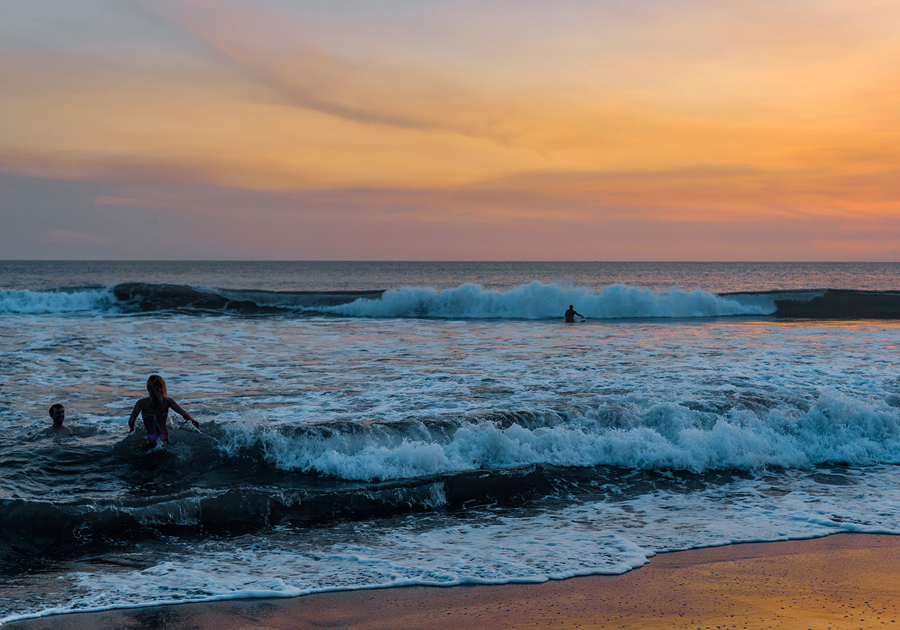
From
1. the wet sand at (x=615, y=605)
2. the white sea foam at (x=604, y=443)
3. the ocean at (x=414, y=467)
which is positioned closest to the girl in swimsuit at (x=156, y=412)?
the ocean at (x=414, y=467)

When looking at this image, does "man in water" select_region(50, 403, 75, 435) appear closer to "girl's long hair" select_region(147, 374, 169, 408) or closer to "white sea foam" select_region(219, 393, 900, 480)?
"girl's long hair" select_region(147, 374, 169, 408)

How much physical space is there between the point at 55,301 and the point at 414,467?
3392 cm

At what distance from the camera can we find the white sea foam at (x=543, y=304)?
35594mm

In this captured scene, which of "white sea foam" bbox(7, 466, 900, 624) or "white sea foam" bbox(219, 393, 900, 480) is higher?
"white sea foam" bbox(219, 393, 900, 480)

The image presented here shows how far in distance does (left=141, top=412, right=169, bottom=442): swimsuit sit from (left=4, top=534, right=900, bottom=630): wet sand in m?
4.35

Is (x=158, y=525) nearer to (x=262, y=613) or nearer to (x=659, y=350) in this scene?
(x=262, y=613)

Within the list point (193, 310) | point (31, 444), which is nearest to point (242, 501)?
point (31, 444)

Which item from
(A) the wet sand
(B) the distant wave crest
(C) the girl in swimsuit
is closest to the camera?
(A) the wet sand

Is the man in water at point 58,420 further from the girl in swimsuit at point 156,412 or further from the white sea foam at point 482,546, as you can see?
the white sea foam at point 482,546

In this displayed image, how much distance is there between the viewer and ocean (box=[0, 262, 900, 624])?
6066 millimetres

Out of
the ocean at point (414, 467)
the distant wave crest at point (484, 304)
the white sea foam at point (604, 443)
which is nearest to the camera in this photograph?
the ocean at point (414, 467)

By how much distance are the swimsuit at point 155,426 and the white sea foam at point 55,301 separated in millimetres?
28543

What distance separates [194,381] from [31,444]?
4.70 meters

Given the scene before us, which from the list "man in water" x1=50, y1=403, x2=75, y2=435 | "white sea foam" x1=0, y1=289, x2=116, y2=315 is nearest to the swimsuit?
"man in water" x1=50, y1=403, x2=75, y2=435
